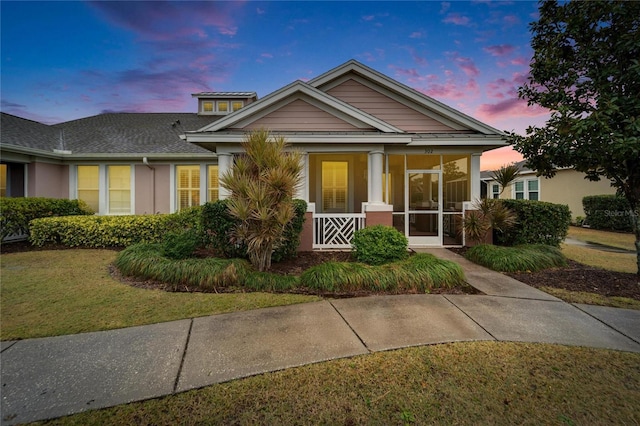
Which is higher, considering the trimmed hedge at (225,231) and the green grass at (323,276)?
the trimmed hedge at (225,231)

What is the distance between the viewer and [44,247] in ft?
29.9

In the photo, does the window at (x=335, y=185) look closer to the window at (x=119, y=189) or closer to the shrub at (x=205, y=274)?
the shrub at (x=205, y=274)

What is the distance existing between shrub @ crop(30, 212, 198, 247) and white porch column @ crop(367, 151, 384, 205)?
5824 mm

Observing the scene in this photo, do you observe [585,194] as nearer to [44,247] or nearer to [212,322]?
[212,322]

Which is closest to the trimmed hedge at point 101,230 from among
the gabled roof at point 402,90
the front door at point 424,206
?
the gabled roof at point 402,90

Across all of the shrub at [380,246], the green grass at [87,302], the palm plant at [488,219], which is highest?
the palm plant at [488,219]

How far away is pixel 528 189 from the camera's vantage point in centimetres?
2092

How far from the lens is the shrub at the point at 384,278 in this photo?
17.4 ft

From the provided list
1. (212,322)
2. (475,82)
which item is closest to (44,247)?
(212,322)

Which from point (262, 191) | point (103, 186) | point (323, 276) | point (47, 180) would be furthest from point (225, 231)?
point (47, 180)

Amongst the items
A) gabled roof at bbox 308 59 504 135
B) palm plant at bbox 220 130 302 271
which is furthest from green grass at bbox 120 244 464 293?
gabled roof at bbox 308 59 504 135

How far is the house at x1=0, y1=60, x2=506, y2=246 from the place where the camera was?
340 inches

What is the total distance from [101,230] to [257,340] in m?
8.81

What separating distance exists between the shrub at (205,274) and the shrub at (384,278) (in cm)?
56
